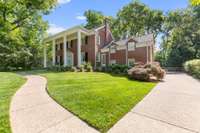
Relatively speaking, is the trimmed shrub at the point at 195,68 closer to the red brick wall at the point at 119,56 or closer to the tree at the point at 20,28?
the red brick wall at the point at 119,56

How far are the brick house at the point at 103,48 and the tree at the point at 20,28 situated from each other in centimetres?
344

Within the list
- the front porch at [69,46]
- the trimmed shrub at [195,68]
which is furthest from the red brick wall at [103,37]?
the trimmed shrub at [195,68]

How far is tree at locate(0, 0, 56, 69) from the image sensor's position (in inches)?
722

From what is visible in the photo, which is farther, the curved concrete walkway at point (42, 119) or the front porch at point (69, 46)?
the front porch at point (69, 46)

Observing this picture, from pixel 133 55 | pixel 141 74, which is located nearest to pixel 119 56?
pixel 133 55

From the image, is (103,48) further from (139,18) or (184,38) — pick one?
(139,18)

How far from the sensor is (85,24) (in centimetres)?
4781

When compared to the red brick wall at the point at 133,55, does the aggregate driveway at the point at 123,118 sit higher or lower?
lower

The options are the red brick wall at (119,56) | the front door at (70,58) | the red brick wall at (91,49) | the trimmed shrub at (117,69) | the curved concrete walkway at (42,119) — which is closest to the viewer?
the curved concrete walkway at (42,119)

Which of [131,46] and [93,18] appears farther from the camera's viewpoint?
[93,18]

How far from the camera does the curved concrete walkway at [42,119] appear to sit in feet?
13.9

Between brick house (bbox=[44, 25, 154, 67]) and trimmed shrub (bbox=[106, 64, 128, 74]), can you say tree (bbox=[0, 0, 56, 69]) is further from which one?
trimmed shrub (bbox=[106, 64, 128, 74])

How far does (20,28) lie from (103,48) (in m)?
11.8

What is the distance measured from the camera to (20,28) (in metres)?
23.3
